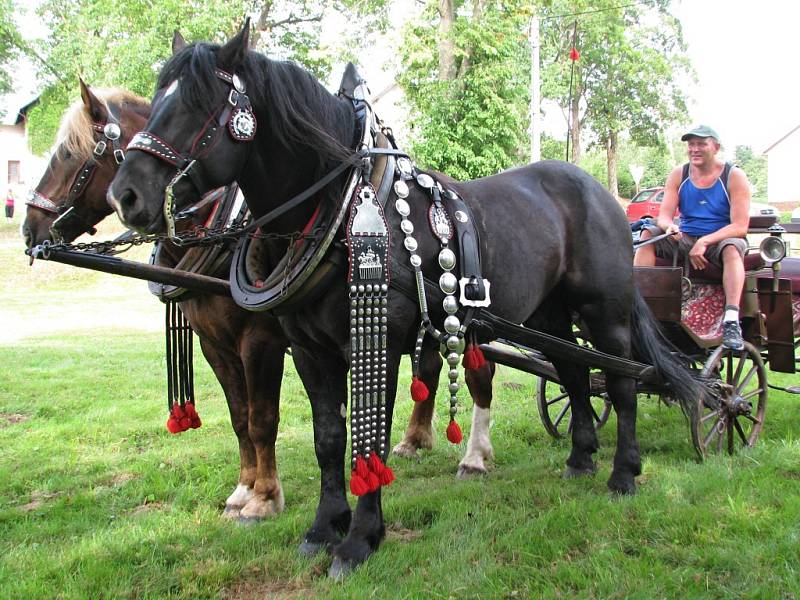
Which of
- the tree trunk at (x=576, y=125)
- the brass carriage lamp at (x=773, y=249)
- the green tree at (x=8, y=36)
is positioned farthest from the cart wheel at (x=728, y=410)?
the green tree at (x=8, y=36)

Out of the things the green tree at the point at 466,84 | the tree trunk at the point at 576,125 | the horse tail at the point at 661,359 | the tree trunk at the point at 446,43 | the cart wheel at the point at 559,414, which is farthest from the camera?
the tree trunk at the point at 576,125

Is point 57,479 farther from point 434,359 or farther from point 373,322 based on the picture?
point 373,322

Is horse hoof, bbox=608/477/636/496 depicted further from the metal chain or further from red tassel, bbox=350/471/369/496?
the metal chain

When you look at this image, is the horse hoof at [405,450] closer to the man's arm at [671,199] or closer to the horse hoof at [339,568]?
the horse hoof at [339,568]

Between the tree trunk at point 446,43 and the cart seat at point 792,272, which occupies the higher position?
the tree trunk at point 446,43

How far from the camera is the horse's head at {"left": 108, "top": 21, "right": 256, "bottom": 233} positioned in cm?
238

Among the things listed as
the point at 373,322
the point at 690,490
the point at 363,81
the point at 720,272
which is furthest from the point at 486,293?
the point at 720,272

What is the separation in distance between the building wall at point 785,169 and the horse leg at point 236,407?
48.3m

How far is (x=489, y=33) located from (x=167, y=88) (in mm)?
13161

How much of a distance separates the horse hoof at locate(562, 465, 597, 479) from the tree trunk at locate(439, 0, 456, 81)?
1189 centimetres

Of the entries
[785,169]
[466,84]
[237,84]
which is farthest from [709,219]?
[785,169]

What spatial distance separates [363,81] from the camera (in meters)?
3.24

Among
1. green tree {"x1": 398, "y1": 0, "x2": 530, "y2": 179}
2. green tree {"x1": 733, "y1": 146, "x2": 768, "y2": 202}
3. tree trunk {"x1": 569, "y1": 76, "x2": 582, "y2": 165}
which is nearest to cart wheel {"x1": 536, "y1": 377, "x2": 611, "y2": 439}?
green tree {"x1": 398, "y1": 0, "x2": 530, "y2": 179}

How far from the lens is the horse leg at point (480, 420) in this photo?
4.65 metres
